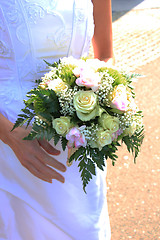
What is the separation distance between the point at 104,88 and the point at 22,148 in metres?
0.52

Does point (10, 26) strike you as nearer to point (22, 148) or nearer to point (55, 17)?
point (55, 17)

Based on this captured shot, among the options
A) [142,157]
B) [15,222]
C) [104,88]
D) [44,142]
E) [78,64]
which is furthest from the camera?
[142,157]

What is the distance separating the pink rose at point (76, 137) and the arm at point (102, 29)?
85 centimetres

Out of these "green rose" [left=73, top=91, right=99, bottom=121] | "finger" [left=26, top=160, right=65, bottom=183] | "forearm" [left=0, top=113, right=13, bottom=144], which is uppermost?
"green rose" [left=73, top=91, right=99, bottom=121]

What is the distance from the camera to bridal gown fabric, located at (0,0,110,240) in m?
1.54

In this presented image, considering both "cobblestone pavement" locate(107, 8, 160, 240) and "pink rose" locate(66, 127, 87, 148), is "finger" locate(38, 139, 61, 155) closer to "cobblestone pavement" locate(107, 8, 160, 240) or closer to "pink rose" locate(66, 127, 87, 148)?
"pink rose" locate(66, 127, 87, 148)

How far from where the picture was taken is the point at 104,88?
48.8 inches

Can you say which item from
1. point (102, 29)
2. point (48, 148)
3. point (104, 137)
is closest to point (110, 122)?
point (104, 137)

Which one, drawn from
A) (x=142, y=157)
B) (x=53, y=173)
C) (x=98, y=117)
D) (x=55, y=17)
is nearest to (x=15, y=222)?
(x=53, y=173)

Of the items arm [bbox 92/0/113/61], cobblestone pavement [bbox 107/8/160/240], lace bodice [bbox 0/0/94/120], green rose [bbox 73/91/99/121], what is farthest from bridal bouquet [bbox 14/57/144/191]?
cobblestone pavement [bbox 107/8/160/240]

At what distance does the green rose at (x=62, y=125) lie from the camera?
1.21 m

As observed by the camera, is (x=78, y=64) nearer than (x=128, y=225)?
Yes

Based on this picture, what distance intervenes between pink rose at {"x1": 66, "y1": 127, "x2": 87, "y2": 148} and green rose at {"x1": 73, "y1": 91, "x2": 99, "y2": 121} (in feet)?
0.20

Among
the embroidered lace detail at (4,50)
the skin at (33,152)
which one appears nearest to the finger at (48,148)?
the skin at (33,152)
